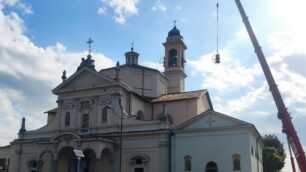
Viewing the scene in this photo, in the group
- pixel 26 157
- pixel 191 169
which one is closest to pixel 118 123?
pixel 191 169

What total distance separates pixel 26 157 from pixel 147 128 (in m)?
14.7

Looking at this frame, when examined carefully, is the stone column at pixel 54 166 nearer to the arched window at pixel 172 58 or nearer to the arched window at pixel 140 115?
the arched window at pixel 140 115

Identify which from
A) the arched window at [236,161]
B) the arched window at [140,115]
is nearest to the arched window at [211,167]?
the arched window at [236,161]

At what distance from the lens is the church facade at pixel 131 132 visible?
39281 millimetres

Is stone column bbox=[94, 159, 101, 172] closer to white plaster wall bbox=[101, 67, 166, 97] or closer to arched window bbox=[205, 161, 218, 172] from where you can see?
white plaster wall bbox=[101, 67, 166, 97]

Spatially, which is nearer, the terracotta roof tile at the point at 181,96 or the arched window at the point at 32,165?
the terracotta roof tile at the point at 181,96

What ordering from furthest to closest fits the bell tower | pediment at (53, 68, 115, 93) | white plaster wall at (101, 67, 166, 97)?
1. the bell tower
2. white plaster wall at (101, 67, 166, 97)
3. pediment at (53, 68, 115, 93)

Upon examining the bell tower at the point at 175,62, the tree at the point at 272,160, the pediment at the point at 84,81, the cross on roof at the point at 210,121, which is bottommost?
the tree at the point at 272,160

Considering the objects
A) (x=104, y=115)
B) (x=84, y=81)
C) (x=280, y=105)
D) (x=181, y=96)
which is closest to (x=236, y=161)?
(x=181, y=96)

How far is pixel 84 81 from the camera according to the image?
46.7 meters

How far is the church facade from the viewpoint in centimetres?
3928

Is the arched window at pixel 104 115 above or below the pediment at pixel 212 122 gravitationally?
above

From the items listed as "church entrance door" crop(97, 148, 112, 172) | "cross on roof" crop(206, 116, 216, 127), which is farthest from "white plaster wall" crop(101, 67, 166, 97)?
"cross on roof" crop(206, 116, 216, 127)

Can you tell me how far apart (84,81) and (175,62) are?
15.3 m
